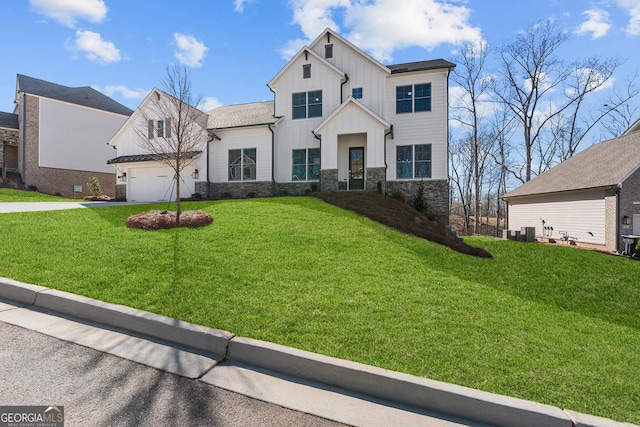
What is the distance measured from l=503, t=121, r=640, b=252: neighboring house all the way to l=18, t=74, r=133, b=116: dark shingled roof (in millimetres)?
37568

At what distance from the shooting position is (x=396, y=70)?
16.6 metres

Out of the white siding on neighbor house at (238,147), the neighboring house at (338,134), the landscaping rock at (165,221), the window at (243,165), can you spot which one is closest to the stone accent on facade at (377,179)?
the neighboring house at (338,134)

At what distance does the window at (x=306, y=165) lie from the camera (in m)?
17.4

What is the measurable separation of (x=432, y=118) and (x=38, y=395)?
55.0 feet

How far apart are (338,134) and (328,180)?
7.67ft

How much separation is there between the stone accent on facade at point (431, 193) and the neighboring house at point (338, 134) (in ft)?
0.16

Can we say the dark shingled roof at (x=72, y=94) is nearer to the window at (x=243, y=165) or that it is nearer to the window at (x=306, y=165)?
the window at (x=243, y=165)

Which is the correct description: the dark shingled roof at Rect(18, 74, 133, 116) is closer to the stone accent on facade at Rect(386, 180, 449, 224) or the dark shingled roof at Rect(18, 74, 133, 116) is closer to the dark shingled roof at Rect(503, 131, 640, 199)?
the stone accent on facade at Rect(386, 180, 449, 224)

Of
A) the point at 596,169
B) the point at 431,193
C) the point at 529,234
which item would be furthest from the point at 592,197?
the point at 431,193

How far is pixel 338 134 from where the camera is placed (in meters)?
16.0

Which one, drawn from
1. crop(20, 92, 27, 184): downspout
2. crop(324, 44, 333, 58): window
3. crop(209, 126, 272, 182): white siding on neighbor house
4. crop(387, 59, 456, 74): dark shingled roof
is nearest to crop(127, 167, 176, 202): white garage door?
crop(209, 126, 272, 182): white siding on neighbor house

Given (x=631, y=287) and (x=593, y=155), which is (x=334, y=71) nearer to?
(x=631, y=287)

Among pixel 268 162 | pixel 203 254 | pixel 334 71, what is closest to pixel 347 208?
pixel 203 254

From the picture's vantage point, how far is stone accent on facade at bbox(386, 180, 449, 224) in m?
15.7
